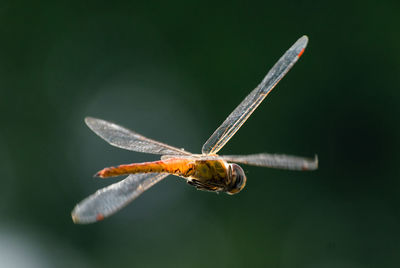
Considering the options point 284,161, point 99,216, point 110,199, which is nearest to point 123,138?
point 110,199

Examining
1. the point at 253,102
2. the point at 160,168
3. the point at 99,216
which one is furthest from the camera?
the point at 253,102

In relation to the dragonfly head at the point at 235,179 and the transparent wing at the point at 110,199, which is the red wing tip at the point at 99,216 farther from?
the dragonfly head at the point at 235,179

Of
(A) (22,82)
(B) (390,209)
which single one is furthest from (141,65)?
(B) (390,209)

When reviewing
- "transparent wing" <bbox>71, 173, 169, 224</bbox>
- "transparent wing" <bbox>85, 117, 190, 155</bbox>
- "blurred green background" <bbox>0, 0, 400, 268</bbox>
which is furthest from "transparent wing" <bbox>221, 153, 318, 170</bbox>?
"blurred green background" <bbox>0, 0, 400, 268</bbox>

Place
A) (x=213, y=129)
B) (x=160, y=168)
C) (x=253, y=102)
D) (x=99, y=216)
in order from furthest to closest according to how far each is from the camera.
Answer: (x=213, y=129) → (x=253, y=102) → (x=160, y=168) → (x=99, y=216)

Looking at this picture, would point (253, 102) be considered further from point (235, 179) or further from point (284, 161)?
point (284, 161)

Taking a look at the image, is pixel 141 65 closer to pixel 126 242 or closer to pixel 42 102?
pixel 42 102

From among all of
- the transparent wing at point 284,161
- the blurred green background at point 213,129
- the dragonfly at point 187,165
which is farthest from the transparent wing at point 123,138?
the blurred green background at point 213,129

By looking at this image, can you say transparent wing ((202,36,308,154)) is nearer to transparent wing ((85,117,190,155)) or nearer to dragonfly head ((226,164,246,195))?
dragonfly head ((226,164,246,195))
